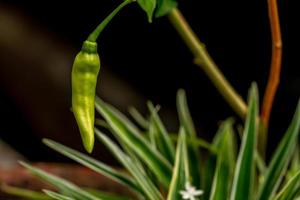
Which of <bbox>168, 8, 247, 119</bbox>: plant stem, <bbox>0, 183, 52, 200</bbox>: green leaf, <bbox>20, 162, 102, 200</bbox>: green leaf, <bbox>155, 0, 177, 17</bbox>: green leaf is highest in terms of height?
<bbox>155, 0, 177, 17</bbox>: green leaf

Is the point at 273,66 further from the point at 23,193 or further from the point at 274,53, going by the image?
the point at 23,193

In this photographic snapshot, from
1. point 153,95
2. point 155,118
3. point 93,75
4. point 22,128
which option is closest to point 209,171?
point 155,118

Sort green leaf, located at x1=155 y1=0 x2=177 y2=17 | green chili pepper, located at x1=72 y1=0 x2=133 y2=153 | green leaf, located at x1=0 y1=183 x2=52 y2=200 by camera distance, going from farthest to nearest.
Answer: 1. green leaf, located at x1=0 y1=183 x2=52 y2=200
2. green leaf, located at x1=155 y1=0 x2=177 y2=17
3. green chili pepper, located at x1=72 y1=0 x2=133 y2=153

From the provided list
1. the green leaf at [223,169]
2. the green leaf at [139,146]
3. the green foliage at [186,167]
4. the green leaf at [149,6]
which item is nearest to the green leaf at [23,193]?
the green foliage at [186,167]

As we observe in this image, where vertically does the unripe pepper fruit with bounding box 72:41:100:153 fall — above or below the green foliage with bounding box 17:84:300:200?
above

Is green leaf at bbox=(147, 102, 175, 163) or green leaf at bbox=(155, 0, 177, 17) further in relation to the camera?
green leaf at bbox=(147, 102, 175, 163)

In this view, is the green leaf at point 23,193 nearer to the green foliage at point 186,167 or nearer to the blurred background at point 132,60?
the green foliage at point 186,167

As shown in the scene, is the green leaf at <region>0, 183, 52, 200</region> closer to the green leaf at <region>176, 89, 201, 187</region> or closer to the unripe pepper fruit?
the green leaf at <region>176, 89, 201, 187</region>

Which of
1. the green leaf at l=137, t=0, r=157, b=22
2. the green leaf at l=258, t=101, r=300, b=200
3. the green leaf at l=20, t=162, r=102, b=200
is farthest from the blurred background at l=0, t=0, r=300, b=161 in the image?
the green leaf at l=137, t=0, r=157, b=22

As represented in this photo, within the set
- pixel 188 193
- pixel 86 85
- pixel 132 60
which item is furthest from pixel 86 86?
pixel 132 60
